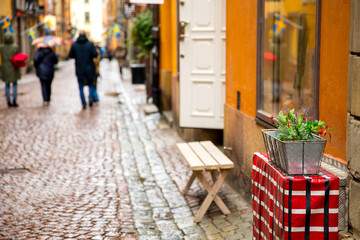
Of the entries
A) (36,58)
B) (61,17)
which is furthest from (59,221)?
(61,17)

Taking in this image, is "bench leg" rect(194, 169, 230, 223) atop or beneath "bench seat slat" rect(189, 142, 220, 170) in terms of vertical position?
beneath

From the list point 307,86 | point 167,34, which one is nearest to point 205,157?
point 307,86

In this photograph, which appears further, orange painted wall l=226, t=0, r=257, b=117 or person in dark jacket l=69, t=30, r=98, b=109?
person in dark jacket l=69, t=30, r=98, b=109

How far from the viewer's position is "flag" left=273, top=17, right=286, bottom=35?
1254cm

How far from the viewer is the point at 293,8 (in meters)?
12.3

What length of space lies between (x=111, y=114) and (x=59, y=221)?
8432 millimetres

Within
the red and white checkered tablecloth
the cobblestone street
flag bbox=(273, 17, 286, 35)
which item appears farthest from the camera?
flag bbox=(273, 17, 286, 35)

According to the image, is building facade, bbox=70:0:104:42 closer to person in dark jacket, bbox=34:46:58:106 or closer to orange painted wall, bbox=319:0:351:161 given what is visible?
person in dark jacket, bbox=34:46:58:106

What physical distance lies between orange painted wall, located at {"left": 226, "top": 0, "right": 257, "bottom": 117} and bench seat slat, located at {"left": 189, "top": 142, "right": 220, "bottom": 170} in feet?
2.13

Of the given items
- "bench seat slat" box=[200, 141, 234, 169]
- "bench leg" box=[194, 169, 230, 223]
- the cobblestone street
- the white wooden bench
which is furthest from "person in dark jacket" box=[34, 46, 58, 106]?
"bench leg" box=[194, 169, 230, 223]

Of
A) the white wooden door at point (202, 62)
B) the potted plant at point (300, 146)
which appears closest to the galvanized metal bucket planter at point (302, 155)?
the potted plant at point (300, 146)

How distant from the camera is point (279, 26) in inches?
513

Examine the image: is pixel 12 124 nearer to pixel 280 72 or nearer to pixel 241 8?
pixel 280 72

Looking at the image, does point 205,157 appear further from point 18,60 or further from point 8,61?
point 8,61
